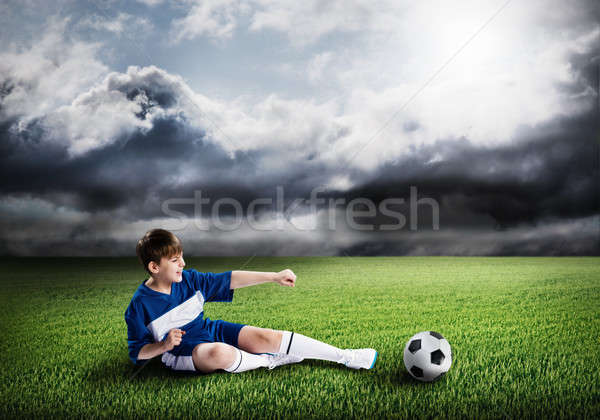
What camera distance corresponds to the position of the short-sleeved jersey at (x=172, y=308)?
3.69 meters

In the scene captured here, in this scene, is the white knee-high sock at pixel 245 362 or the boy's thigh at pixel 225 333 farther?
the boy's thigh at pixel 225 333

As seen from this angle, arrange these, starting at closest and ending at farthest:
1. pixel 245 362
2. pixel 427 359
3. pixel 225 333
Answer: pixel 427 359 < pixel 245 362 < pixel 225 333

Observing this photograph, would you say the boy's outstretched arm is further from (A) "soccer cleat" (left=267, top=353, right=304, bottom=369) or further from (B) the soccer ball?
(B) the soccer ball

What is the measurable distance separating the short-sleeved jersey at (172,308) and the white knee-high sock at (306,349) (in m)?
0.70

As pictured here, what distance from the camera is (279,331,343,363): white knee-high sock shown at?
393 cm

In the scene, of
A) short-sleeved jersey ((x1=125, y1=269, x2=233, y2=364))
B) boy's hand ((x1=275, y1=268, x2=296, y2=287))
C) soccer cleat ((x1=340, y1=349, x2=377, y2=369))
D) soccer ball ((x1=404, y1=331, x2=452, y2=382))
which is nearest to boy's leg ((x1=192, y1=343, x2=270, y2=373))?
short-sleeved jersey ((x1=125, y1=269, x2=233, y2=364))

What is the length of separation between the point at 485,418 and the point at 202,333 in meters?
2.36

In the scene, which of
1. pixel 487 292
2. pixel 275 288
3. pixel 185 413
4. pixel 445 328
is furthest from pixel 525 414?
pixel 275 288

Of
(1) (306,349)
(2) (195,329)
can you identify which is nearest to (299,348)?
(1) (306,349)

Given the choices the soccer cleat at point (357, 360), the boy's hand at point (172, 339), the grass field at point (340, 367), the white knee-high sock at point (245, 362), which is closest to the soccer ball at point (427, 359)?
the grass field at point (340, 367)

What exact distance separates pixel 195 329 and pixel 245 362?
0.54m

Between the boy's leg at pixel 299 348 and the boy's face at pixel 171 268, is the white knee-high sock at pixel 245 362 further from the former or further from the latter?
the boy's face at pixel 171 268

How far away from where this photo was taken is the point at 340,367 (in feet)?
13.3

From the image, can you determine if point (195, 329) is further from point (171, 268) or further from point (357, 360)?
point (357, 360)
